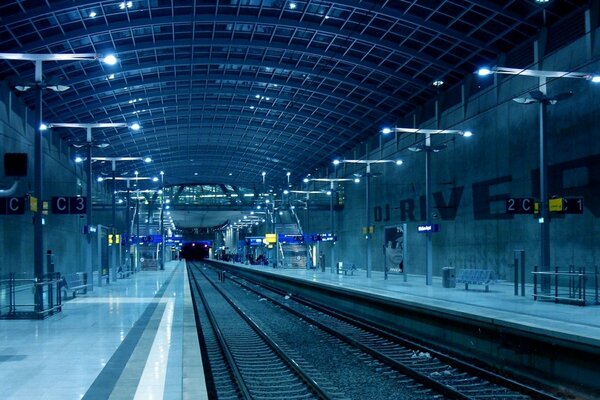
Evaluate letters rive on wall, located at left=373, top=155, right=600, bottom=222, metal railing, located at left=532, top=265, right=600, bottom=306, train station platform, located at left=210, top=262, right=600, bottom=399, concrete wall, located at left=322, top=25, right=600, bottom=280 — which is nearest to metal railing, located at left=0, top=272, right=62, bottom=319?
train station platform, located at left=210, top=262, right=600, bottom=399

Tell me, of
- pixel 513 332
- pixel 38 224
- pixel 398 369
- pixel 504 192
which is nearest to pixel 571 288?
pixel 513 332

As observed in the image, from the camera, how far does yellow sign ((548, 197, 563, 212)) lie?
22.7 m

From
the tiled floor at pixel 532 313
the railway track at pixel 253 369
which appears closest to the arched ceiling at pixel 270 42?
the tiled floor at pixel 532 313

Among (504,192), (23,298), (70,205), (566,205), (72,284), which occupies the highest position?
(504,192)

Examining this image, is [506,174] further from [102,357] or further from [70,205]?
[102,357]

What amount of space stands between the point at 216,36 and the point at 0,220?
50.0 ft

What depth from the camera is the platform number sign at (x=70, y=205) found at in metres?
24.5

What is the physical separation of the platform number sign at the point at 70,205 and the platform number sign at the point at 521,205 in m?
15.0

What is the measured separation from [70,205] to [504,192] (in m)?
20.1

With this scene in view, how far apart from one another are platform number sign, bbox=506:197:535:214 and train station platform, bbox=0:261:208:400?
12.0m

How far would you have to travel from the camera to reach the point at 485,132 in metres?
36.0

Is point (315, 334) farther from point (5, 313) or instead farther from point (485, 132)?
point (485, 132)

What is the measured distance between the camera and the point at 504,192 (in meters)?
33.9

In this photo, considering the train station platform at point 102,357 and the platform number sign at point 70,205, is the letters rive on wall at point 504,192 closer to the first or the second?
the train station platform at point 102,357
